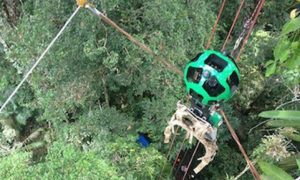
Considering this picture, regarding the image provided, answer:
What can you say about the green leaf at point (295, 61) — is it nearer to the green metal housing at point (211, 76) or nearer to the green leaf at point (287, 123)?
the green metal housing at point (211, 76)

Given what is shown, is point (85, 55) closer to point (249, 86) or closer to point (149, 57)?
point (149, 57)

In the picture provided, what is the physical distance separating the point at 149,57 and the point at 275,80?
163cm

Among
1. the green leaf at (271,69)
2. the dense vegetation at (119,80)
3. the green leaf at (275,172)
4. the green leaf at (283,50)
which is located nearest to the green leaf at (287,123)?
the dense vegetation at (119,80)

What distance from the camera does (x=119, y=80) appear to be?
3.64 meters

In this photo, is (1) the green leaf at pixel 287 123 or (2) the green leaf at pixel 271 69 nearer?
(2) the green leaf at pixel 271 69

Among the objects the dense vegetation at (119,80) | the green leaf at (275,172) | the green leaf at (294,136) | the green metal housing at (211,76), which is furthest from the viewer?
the dense vegetation at (119,80)

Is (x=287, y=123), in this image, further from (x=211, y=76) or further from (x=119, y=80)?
(x=119, y=80)

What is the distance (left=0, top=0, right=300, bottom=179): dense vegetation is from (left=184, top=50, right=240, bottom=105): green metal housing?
0.90 m

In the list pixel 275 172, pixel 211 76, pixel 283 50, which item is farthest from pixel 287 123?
pixel 211 76

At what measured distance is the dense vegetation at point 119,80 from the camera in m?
3.16

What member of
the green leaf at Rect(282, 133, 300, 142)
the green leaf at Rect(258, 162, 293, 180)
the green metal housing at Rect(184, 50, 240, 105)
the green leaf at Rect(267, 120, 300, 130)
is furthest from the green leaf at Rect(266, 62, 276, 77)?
the green leaf at Rect(282, 133, 300, 142)

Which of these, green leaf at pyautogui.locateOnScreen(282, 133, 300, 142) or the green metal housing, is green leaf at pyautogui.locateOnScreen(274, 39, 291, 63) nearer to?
the green metal housing

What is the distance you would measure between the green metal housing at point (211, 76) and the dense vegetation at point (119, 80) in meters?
0.90

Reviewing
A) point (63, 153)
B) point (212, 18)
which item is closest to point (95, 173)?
point (63, 153)
